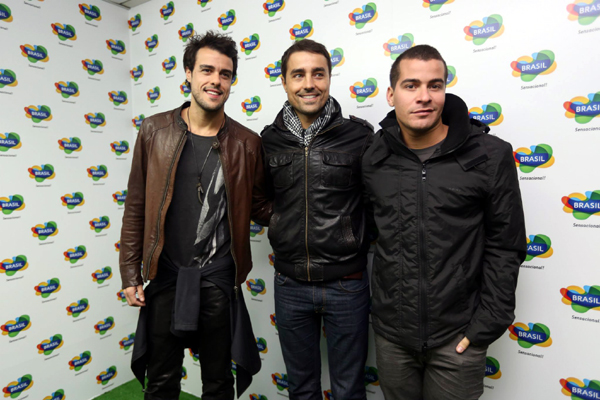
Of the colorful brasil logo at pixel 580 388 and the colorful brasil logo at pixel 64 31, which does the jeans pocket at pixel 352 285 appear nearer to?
the colorful brasil logo at pixel 580 388

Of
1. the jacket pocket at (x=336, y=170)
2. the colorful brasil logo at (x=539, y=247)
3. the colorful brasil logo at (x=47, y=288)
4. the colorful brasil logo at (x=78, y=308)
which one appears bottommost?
the colorful brasil logo at (x=78, y=308)

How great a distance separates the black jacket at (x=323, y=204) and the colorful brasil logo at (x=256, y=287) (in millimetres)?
665

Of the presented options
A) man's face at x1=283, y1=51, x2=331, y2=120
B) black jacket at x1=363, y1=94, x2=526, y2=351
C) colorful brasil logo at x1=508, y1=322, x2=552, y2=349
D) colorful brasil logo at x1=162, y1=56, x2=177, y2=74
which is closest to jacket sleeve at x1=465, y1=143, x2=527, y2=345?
black jacket at x1=363, y1=94, x2=526, y2=351

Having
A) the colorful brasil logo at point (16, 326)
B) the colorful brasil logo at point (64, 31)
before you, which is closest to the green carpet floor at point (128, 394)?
the colorful brasil logo at point (16, 326)

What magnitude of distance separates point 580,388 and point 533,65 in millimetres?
1341

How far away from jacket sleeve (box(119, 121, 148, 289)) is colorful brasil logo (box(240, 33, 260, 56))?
2.92 feet

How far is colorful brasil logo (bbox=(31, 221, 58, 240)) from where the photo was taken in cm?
222

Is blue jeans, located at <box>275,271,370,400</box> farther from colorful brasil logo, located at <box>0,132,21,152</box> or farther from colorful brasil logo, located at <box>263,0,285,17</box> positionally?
colorful brasil logo, located at <box>0,132,21,152</box>

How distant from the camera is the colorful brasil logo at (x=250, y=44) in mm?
2207

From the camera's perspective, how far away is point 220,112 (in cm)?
171

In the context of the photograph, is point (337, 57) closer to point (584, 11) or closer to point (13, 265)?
point (584, 11)

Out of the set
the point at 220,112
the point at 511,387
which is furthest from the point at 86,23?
the point at 511,387

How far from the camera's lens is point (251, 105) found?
2.27 meters

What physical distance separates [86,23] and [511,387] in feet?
10.7
